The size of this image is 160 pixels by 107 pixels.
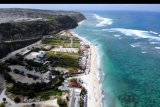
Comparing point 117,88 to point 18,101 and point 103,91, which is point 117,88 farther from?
point 18,101

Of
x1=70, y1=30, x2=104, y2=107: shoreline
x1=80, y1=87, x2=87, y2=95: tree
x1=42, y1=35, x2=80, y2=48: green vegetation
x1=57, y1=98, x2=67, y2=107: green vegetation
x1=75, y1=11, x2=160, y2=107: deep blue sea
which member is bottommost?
x1=75, y1=11, x2=160, y2=107: deep blue sea

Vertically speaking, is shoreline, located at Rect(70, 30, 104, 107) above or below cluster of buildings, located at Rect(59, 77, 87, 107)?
below

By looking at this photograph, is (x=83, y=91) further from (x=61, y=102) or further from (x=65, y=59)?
(x=65, y=59)

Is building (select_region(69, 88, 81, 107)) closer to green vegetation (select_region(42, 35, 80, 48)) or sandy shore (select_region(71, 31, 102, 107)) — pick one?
sandy shore (select_region(71, 31, 102, 107))

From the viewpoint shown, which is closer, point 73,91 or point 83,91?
point 73,91

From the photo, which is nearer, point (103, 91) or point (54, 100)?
point (54, 100)

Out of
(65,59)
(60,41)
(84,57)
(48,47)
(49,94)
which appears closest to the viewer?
(49,94)

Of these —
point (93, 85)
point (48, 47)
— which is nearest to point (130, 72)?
point (93, 85)

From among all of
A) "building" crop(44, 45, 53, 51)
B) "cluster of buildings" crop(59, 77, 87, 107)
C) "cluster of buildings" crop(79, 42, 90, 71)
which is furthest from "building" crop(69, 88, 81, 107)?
"building" crop(44, 45, 53, 51)

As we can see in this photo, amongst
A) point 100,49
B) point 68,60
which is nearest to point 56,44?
point 100,49
